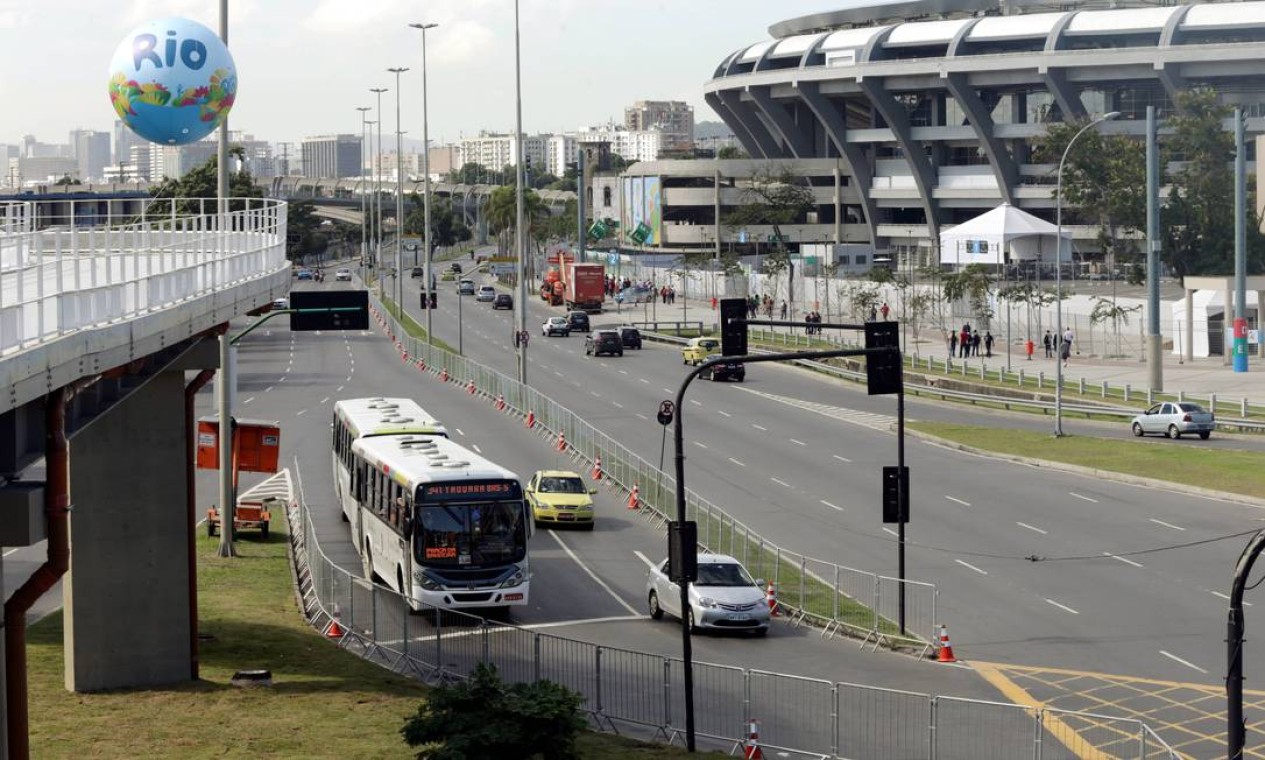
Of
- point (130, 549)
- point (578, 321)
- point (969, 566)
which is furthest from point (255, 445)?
point (578, 321)

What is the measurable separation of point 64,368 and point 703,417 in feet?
A: 160

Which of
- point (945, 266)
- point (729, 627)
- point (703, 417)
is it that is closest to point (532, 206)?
point (945, 266)

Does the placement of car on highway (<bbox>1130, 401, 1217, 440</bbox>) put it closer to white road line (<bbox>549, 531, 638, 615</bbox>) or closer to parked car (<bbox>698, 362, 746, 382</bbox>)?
parked car (<bbox>698, 362, 746, 382</bbox>)

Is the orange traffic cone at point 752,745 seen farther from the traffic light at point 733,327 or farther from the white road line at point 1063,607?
the white road line at point 1063,607

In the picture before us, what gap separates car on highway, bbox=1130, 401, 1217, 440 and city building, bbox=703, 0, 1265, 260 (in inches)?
2984

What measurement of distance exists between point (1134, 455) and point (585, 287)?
239 ft

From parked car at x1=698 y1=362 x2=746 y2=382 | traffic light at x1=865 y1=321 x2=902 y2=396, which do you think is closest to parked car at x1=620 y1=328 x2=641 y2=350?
parked car at x1=698 y1=362 x2=746 y2=382

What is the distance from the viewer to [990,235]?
375 feet

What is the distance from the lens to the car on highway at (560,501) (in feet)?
141

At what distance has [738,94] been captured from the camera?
171875 millimetres

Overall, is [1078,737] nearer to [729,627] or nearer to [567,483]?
[729,627]

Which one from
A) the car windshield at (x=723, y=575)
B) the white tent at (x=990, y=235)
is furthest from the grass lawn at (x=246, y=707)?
the white tent at (x=990, y=235)

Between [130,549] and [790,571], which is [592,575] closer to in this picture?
[790,571]

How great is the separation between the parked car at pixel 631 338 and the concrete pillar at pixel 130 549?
70214 millimetres
